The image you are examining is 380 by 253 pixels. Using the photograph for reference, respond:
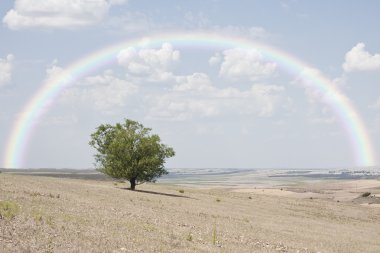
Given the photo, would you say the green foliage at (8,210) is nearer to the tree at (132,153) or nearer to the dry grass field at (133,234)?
the dry grass field at (133,234)

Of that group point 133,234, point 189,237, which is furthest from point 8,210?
point 189,237

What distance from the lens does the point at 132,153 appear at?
6538cm

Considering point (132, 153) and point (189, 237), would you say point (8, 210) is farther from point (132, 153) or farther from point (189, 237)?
point (132, 153)

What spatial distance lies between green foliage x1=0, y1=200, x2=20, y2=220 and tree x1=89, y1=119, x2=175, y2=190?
39.6 metres

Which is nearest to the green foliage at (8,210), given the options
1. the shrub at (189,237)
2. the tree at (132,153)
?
the shrub at (189,237)

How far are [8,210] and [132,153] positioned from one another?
4223cm

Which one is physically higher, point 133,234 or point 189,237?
point 133,234

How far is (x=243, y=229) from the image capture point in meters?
35.2

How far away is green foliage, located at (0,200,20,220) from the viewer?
2182 cm

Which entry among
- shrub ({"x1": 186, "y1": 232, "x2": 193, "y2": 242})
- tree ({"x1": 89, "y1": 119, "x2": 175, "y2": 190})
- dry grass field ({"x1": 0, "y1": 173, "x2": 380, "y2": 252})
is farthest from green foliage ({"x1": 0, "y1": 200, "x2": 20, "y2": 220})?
tree ({"x1": 89, "y1": 119, "x2": 175, "y2": 190})

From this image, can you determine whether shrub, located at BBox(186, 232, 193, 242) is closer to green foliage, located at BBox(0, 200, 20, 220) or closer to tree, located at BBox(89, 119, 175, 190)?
green foliage, located at BBox(0, 200, 20, 220)

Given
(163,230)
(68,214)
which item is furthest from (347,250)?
(68,214)

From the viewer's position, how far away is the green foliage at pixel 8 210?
71.6 ft

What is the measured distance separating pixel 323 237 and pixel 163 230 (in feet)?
50.9
